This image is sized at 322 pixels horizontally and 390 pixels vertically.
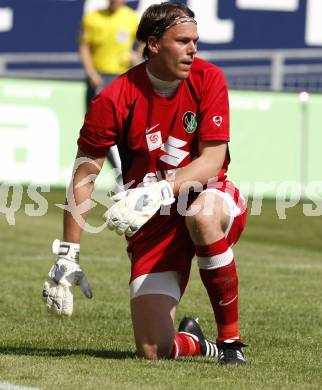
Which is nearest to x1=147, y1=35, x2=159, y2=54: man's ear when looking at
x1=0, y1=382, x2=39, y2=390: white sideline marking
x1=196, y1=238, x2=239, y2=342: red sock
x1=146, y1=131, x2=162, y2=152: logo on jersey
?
x1=146, y1=131, x2=162, y2=152: logo on jersey

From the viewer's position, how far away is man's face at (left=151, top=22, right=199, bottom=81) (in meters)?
6.22

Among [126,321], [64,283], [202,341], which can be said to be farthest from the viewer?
Answer: [126,321]

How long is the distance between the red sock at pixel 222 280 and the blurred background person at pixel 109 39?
974cm

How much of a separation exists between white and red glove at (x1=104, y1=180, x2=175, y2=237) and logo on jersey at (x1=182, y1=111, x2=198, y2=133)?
62 cm

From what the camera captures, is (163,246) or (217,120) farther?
(163,246)

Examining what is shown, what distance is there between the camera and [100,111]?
628 centimetres

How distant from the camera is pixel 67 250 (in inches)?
245

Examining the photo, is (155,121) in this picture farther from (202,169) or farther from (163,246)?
(163,246)

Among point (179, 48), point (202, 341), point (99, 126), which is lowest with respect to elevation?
point (202, 341)

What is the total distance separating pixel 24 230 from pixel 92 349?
6.39 m

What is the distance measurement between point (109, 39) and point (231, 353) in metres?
10.4

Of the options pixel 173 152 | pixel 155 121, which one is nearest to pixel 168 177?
pixel 173 152

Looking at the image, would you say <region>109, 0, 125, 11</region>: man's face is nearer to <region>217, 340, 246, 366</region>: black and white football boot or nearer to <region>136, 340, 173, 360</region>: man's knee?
<region>136, 340, 173, 360</region>: man's knee

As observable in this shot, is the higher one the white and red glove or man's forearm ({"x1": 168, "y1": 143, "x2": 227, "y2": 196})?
man's forearm ({"x1": 168, "y1": 143, "x2": 227, "y2": 196})
